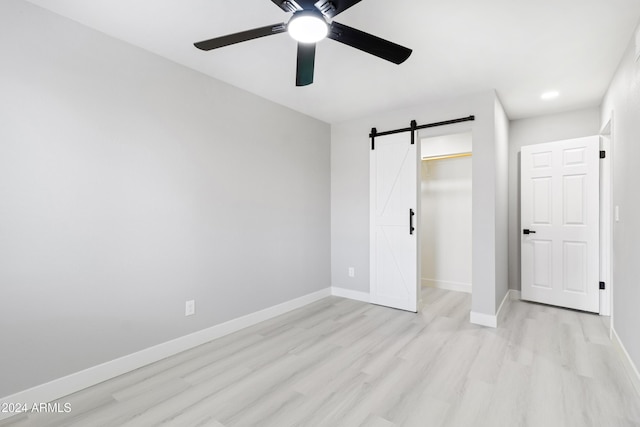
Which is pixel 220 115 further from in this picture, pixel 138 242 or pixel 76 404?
pixel 76 404

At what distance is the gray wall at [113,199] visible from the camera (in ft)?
6.32

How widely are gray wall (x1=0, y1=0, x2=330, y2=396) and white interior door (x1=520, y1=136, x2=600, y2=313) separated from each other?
11.3 feet

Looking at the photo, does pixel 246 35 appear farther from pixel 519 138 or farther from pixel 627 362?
pixel 519 138

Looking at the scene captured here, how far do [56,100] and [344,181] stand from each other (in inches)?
127

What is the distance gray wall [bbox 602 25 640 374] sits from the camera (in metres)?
2.15

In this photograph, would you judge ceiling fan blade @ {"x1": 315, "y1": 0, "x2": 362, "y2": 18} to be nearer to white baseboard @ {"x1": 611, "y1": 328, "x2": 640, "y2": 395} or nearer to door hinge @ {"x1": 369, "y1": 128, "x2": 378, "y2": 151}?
door hinge @ {"x1": 369, "y1": 128, "x2": 378, "y2": 151}

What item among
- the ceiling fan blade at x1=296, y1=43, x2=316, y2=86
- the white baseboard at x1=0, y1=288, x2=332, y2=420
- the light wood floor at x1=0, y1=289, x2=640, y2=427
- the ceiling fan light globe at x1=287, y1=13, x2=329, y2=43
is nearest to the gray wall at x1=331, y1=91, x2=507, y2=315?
the light wood floor at x1=0, y1=289, x2=640, y2=427

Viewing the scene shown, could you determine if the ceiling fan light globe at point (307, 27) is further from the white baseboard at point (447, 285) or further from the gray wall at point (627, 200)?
the white baseboard at point (447, 285)

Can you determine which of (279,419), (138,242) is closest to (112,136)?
(138,242)

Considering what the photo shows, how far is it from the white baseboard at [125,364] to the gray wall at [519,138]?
11.1ft

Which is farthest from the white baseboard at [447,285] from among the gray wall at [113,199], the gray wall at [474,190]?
the gray wall at [113,199]

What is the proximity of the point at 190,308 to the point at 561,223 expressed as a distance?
442 centimetres

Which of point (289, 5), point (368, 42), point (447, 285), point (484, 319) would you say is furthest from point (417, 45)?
point (447, 285)

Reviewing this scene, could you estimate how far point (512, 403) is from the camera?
197 centimetres
